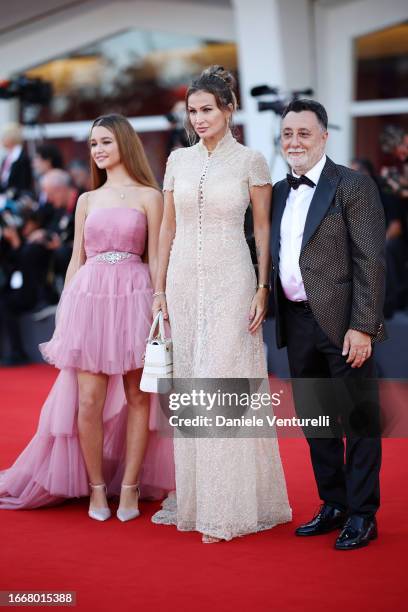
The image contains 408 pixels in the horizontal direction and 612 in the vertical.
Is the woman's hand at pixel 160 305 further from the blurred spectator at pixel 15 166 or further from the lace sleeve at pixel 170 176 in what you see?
the blurred spectator at pixel 15 166

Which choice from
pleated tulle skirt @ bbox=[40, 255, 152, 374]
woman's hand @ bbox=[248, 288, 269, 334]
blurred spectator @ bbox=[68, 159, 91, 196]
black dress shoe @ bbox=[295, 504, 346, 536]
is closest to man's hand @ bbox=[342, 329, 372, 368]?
woman's hand @ bbox=[248, 288, 269, 334]

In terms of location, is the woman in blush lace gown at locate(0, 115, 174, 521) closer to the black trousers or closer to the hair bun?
the hair bun

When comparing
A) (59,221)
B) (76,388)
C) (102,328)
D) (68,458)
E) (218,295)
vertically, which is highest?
(59,221)

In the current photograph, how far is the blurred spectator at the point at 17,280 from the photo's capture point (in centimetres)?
843

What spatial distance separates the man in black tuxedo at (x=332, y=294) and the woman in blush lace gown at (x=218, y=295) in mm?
140

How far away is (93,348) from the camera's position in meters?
3.99

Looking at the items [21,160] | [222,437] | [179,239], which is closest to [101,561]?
[222,437]

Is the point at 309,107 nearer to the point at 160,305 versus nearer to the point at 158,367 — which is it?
the point at 160,305

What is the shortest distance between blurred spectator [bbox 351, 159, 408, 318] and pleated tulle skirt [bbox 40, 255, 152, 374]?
11.0ft

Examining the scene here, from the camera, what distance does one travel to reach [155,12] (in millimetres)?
11484

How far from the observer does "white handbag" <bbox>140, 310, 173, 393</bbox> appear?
3645mm

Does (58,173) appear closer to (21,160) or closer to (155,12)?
(21,160)

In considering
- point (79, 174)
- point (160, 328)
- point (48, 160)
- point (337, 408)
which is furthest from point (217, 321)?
point (79, 174)

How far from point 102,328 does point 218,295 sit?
1.91ft
